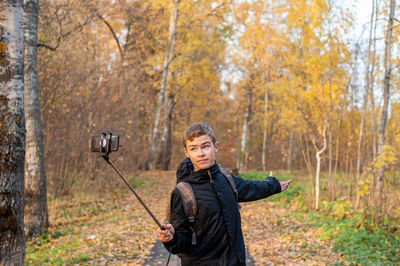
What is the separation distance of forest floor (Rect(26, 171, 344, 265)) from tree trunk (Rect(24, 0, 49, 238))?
465 mm

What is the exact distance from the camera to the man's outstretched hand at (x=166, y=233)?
260 centimetres

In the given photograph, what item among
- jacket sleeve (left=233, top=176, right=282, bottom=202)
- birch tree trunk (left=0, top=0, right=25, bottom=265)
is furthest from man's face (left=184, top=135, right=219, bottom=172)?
birch tree trunk (left=0, top=0, right=25, bottom=265)

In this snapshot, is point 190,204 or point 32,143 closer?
point 190,204

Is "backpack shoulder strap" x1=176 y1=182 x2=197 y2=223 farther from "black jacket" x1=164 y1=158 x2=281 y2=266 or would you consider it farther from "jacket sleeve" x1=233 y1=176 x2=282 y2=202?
"jacket sleeve" x1=233 y1=176 x2=282 y2=202

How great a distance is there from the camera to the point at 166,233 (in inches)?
103

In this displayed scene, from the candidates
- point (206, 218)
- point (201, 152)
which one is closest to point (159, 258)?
point (206, 218)

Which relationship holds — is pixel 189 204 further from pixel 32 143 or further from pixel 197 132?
pixel 32 143

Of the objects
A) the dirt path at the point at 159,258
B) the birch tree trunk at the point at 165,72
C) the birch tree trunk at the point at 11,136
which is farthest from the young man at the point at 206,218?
the birch tree trunk at the point at 165,72

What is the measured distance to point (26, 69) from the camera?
293 inches

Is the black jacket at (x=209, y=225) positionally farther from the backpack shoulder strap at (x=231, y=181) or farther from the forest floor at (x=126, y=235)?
the forest floor at (x=126, y=235)

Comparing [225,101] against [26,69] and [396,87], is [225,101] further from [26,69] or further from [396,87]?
[26,69]

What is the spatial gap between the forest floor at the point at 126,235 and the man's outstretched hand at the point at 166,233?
4.40 meters

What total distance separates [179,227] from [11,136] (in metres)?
2.31

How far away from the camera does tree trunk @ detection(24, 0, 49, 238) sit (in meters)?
7.49
